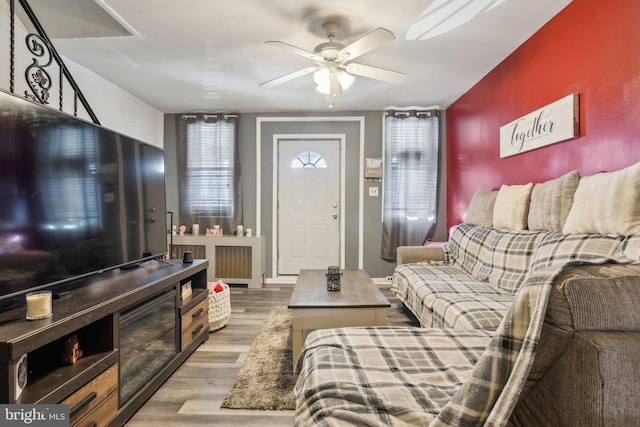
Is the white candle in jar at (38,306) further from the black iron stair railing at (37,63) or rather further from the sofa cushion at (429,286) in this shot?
the sofa cushion at (429,286)

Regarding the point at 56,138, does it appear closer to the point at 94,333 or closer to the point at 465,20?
the point at 94,333

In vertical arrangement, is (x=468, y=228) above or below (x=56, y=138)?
below

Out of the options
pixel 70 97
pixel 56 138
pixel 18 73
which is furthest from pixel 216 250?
pixel 56 138

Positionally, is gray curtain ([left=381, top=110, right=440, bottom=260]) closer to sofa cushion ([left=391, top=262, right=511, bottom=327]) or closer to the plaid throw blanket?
sofa cushion ([left=391, top=262, right=511, bottom=327])

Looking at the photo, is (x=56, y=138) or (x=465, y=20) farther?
(x=465, y=20)

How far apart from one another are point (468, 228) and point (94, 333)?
2921 millimetres

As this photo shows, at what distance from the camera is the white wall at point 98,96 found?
Answer: 216 cm

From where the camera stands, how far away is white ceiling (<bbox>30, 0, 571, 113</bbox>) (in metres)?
2.08

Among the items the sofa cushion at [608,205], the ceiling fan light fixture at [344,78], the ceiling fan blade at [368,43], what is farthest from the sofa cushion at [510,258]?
the ceiling fan light fixture at [344,78]

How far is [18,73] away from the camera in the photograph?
7.55 feet

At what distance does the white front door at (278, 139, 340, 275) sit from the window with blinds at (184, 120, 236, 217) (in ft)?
2.27

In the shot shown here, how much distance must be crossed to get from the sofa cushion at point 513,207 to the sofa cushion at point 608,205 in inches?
23.2

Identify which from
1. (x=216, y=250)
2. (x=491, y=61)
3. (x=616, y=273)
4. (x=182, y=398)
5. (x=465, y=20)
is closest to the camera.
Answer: (x=616, y=273)

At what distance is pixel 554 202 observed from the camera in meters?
2.02
